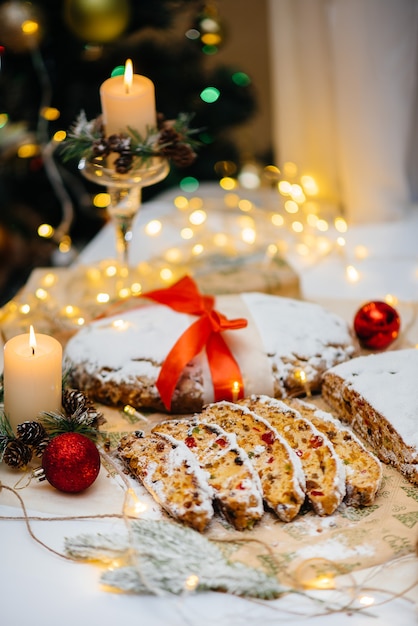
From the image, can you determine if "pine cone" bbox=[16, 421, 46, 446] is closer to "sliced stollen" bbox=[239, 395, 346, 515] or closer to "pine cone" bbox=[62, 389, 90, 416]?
"pine cone" bbox=[62, 389, 90, 416]

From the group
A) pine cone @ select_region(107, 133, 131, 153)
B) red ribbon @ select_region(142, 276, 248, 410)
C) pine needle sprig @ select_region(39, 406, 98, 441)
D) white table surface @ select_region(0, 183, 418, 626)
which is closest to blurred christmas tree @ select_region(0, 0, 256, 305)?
pine cone @ select_region(107, 133, 131, 153)

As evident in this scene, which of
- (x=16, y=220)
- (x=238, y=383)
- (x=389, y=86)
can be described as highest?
(x=389, y=86)

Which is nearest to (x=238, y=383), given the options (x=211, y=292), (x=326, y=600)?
(x=211, y=292)

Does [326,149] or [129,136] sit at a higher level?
[129,136]

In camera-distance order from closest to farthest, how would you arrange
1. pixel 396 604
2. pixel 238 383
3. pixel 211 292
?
pixel 396 604 → pixel 238 383 → pixel 211 292

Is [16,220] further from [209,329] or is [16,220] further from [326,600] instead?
[326,600]

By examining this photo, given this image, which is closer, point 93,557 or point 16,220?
point 93,557

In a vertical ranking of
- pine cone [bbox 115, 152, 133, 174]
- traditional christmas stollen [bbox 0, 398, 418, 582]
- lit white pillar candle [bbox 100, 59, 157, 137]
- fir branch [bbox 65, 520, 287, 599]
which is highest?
lit white pillar candle [bbox 100, 59, 157, 137]
